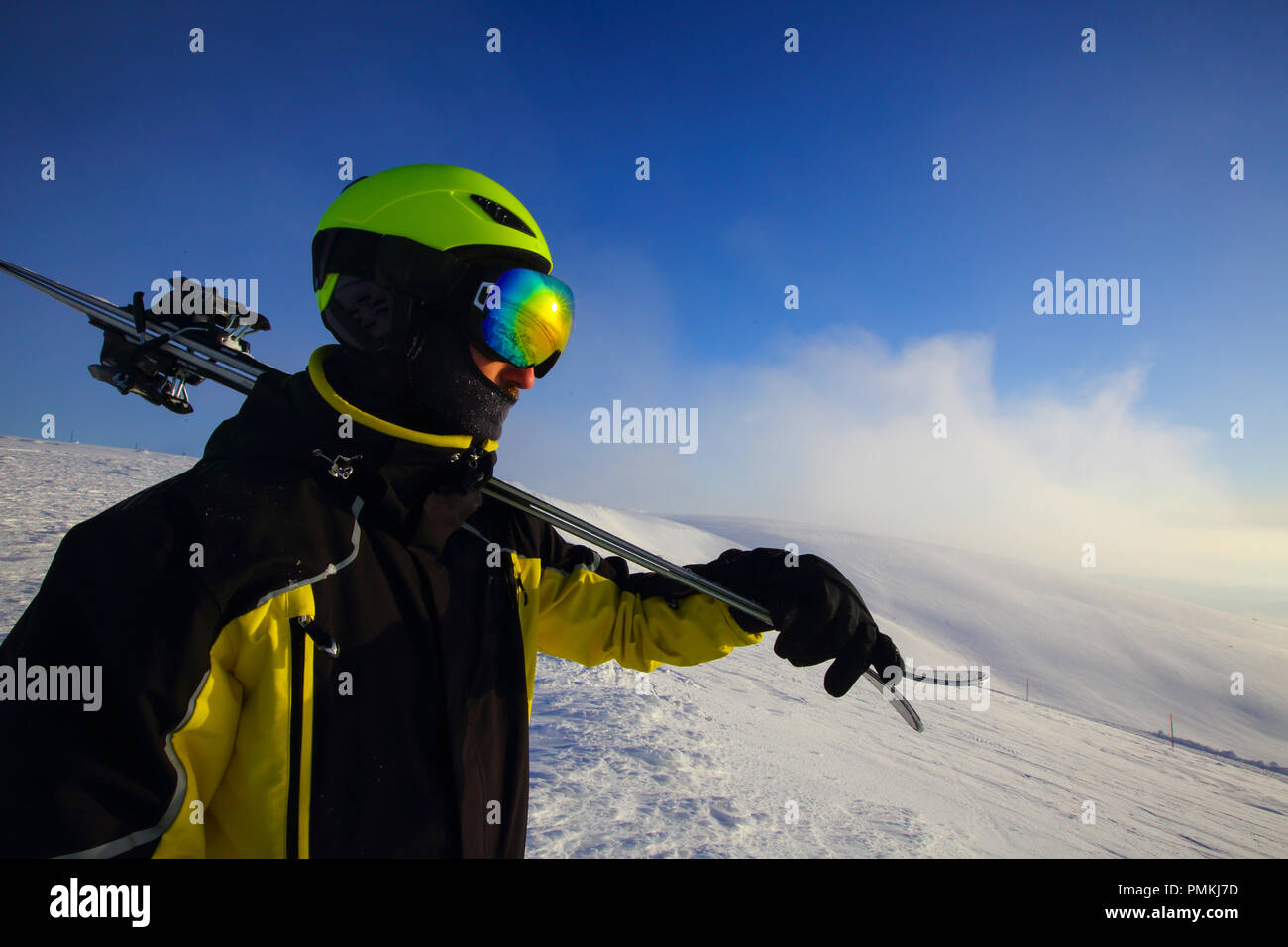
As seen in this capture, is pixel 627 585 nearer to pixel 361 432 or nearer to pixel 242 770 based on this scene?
pixel 361 432

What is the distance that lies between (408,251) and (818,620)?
1.85 metres

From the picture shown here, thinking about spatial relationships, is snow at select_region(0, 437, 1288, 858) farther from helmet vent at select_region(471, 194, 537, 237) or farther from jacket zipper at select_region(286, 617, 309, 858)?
helmet vent at select_region(471, 194, 537, 237)

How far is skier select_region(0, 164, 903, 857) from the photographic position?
38.7 inches

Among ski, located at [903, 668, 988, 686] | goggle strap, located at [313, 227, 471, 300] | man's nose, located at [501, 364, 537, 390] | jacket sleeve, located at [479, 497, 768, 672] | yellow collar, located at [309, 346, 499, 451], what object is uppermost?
goggle strap, located at [313, 227, 471, 300]

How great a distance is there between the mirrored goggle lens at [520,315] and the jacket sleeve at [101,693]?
99cm

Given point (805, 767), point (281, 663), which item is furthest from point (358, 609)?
point (805, 767)

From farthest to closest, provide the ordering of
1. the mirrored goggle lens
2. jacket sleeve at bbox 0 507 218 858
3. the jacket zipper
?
1. the mirrored goggle lens
2. the jacket zipper
3. jacket sleeve at bbox 0 507 218 858

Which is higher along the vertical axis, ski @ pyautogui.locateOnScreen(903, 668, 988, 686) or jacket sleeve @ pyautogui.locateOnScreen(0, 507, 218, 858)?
jacket sleeve @ pyautogui.locateOnScreen(0, 507, 218, 858)

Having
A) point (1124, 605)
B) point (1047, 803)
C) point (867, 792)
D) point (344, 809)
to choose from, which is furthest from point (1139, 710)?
point (344, 809)

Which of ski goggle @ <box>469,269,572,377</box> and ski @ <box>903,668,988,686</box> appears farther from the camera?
ski @ <box>903,668,988,686</box>

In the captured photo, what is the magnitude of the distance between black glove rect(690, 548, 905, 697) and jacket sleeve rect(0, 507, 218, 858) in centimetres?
165

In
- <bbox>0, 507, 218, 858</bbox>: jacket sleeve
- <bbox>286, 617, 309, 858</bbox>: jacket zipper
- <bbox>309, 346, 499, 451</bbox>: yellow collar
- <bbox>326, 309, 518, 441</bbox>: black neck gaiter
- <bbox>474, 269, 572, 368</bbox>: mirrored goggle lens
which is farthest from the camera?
<bbox>474, 269, 572, 368</bbox>: mirrored goggle lens

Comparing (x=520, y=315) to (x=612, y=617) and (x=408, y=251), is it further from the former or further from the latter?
(x=612, y=617)

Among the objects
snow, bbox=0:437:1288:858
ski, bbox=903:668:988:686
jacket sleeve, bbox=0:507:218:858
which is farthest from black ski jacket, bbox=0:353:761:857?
snow, bbox=0:437:1288:858
